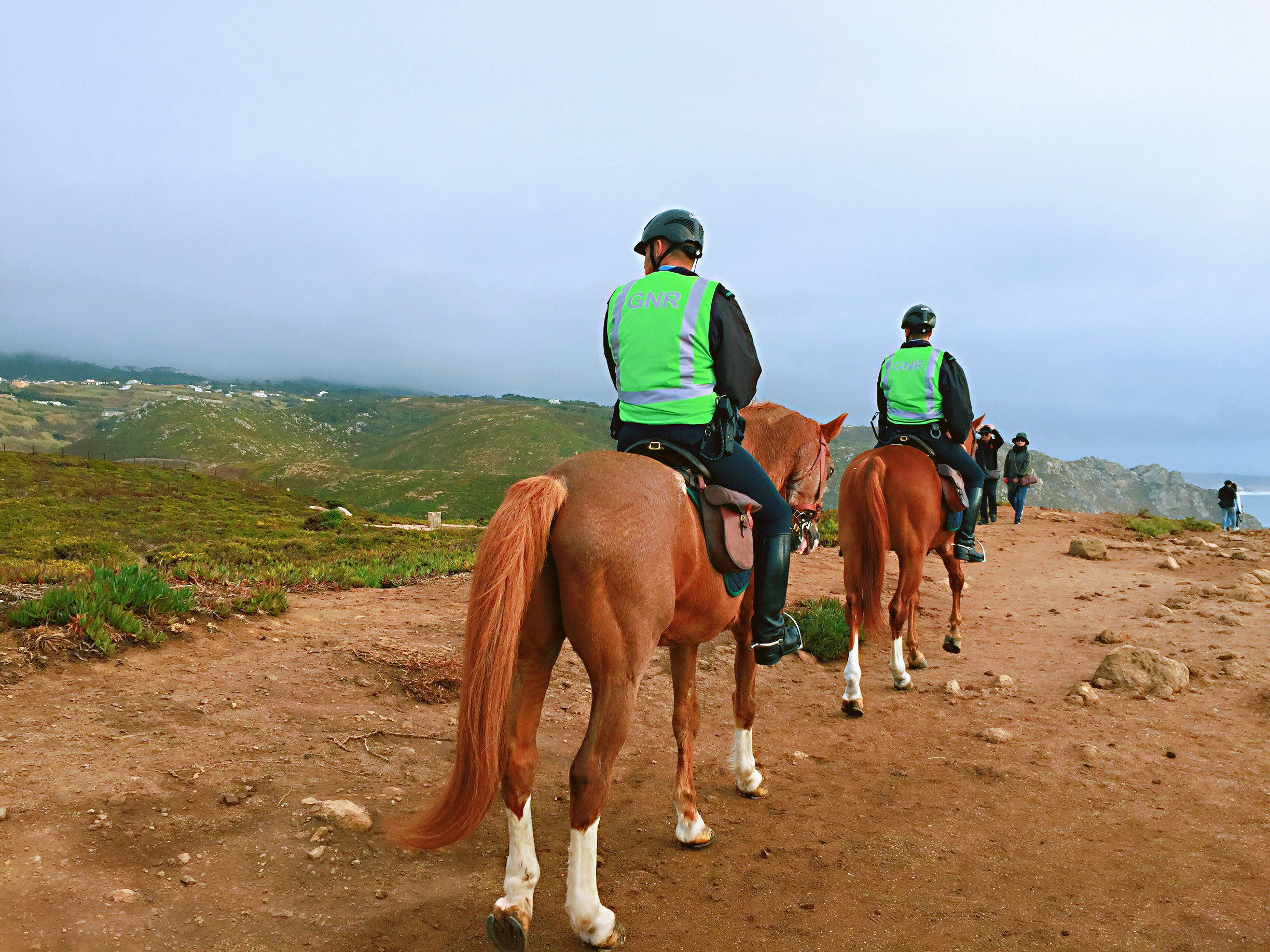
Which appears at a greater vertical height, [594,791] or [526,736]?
[526,736]

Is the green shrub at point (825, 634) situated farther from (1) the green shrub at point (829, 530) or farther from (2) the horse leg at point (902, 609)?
(1) the green shrub at point (829, 530)

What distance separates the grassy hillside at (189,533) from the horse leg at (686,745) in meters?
6.98

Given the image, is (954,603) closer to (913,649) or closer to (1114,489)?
(913,649)

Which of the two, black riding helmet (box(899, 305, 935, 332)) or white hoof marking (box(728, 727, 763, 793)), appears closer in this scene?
white hoof marking (box(728, 727, 763, 793))

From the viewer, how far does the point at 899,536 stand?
773cm

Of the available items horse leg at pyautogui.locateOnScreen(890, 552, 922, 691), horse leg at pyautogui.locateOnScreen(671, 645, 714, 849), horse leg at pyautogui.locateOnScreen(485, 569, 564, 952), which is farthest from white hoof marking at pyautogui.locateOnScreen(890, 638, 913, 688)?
horse leg at pyautogui.locateOnScreen(485, 569, 564, 952)

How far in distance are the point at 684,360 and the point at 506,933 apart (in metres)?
2.93

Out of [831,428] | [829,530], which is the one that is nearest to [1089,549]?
[829,530]

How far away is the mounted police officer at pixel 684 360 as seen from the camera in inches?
161

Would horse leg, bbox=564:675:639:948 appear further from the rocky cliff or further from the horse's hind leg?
the rocky cliff

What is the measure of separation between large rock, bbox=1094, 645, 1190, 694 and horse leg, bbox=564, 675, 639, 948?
6.25 meters

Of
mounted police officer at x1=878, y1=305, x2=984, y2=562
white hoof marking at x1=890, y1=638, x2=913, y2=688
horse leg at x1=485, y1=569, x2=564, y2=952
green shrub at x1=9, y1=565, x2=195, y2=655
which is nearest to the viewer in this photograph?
horse leg at x1=485, y1=569, x2=564, y2=952

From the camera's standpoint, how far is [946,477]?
816cm

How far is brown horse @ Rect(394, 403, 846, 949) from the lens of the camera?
10.8 ft
